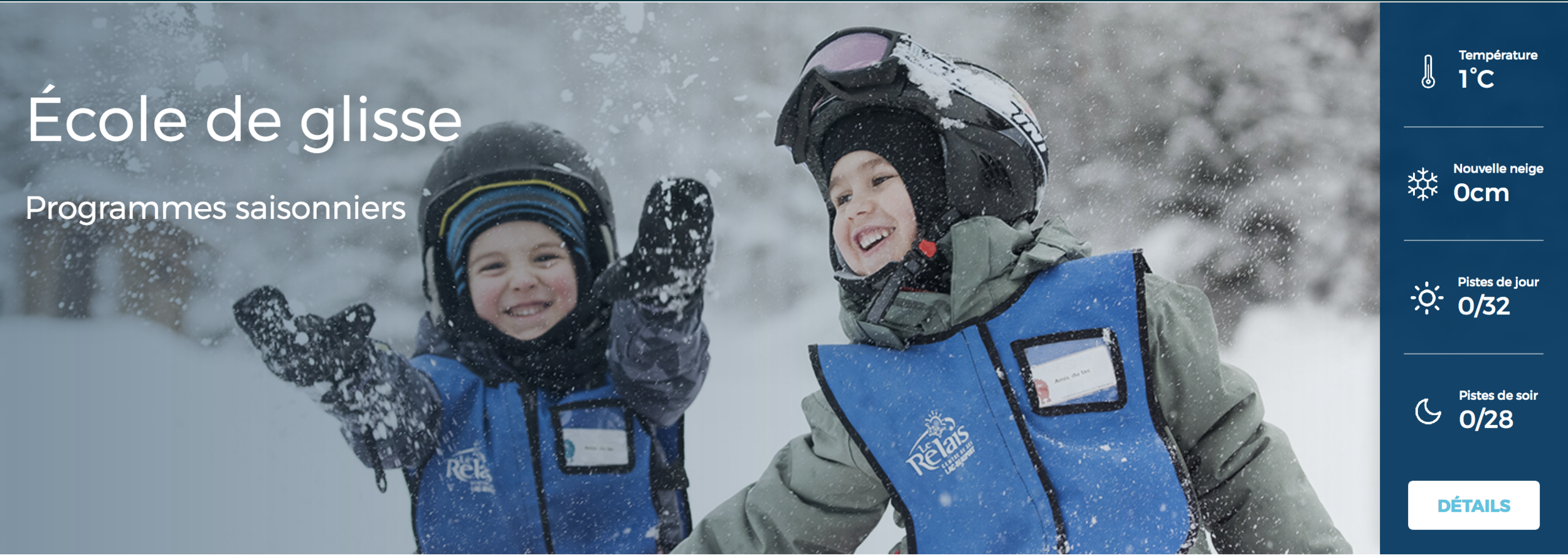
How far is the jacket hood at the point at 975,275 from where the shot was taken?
5.51ft

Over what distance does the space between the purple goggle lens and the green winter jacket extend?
392 millimetres

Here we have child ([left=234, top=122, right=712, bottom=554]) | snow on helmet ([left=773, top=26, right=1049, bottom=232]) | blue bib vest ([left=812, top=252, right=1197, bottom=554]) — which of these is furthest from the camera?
child ([left=234, top=122, right=712, bottom=554])

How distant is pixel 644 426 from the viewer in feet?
6.39

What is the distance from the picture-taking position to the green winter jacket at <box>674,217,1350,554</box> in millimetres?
1653

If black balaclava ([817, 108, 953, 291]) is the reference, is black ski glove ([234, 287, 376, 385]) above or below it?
below

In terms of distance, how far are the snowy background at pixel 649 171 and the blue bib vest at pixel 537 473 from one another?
175 mm

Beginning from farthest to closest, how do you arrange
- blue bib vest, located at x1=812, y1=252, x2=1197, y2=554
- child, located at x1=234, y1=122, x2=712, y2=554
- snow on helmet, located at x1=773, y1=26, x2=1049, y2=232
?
child, located at x1=234, y1=122, x2=712, y2=554, snow on helmet, located at x1=773, y1=26, x2=1049, y2=232, blue bib vest, located at x1=812, y1=252, x2=1197, y2=554

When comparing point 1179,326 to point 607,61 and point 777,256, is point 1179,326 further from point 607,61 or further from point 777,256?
point 607,61
